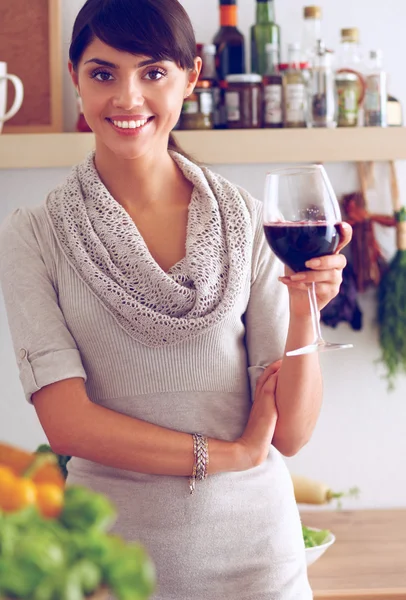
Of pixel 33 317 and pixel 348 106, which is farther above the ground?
pixel 348 106

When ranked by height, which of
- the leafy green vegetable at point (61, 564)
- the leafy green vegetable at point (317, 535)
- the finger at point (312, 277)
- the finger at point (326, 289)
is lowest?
the leafy green vegetable at point (317, 535)

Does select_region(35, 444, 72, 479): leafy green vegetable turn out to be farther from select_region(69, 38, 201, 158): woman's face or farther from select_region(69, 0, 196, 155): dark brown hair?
select_region(69, 0, 196, 155): dark brown hair

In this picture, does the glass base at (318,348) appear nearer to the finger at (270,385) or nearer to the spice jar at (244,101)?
the finger at (270,385)

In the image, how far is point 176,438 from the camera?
1.10 m

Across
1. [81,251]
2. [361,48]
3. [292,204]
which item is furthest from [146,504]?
[361,48]

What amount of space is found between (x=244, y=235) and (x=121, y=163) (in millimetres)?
206

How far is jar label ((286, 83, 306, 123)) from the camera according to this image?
70.9 inches

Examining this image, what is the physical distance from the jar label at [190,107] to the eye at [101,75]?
683 mm

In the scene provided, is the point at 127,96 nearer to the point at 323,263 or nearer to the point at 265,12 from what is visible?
the point at 323,263

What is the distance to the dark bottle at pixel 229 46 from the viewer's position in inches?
73.0

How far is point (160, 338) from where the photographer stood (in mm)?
1178

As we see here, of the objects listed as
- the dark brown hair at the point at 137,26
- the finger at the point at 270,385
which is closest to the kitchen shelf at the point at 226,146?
the dark brown hair at the point at 137,26

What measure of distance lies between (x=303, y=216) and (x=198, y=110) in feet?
3.17

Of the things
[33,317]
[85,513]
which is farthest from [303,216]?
[85,513]
